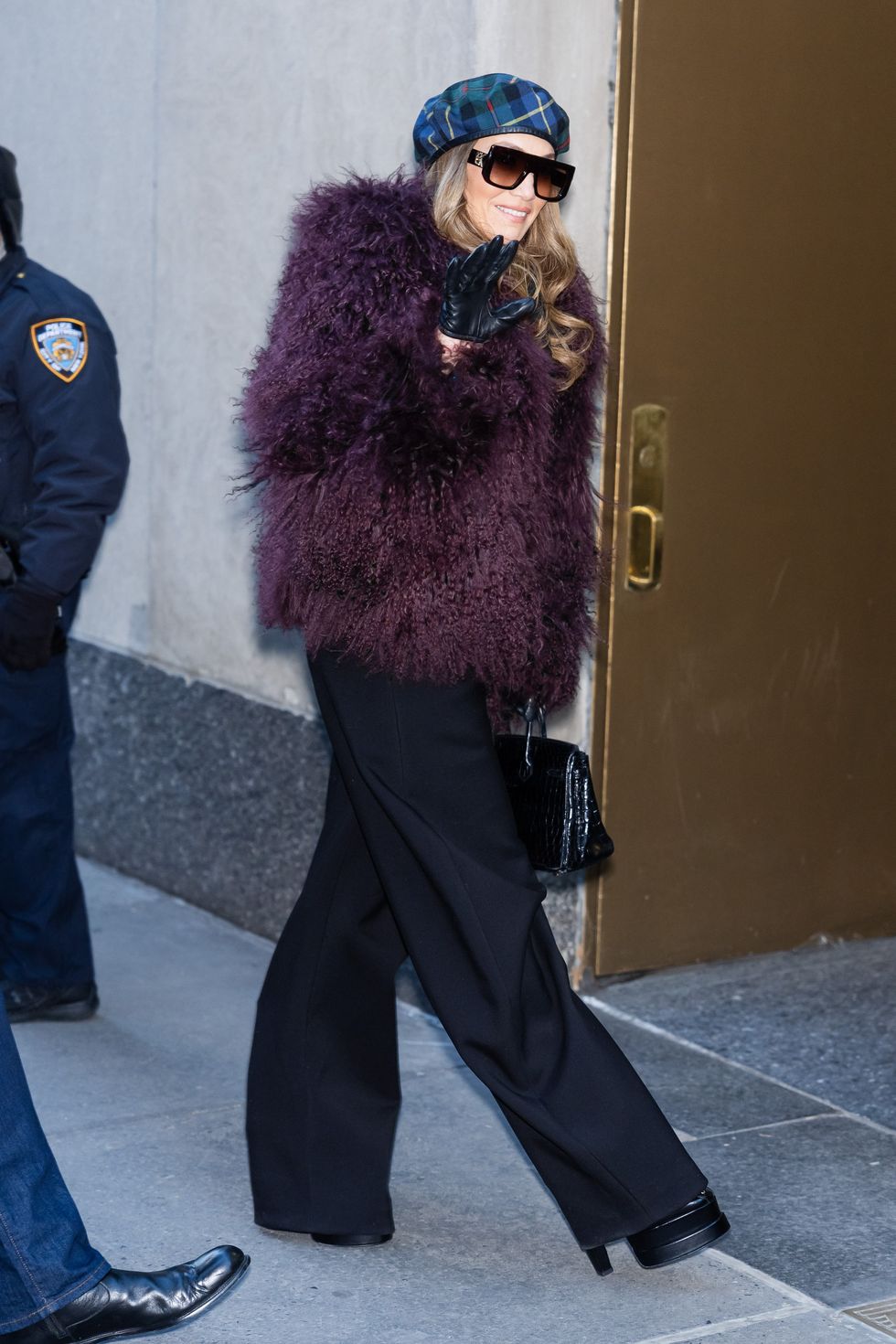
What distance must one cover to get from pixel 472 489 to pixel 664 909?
2.05 metres

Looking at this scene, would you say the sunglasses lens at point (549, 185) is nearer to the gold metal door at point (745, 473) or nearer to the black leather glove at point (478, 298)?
the black leather glove at point (478, 298)

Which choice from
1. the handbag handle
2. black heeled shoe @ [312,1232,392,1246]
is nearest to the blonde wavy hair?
the handbag handle

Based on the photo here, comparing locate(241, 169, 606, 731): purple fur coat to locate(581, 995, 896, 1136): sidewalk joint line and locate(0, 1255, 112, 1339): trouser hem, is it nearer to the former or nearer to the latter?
locate(0, 1255, 112, 1339): trouser hem

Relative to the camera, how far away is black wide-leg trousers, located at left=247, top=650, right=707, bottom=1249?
314 centimetres

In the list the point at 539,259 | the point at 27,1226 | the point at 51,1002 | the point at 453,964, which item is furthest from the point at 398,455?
the point at 51,1002

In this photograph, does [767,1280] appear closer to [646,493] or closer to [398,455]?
[398,455]

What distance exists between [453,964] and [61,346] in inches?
73.0

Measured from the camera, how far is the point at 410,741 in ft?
10.4

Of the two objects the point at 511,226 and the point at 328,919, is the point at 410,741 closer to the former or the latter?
the point at 328,919

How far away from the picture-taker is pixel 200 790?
18.5 feet

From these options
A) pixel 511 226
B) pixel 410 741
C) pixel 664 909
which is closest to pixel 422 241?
pixel 511 226

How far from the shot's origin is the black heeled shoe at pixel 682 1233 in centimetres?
317

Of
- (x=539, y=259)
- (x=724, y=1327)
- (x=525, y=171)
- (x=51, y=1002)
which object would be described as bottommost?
(x=724, y=1327)

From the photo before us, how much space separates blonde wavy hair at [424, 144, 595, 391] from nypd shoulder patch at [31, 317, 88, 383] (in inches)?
54.8
